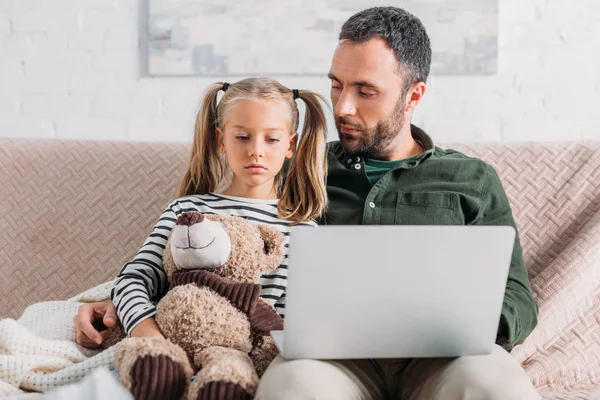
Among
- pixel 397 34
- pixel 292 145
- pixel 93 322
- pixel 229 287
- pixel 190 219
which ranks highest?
pixel 397 34

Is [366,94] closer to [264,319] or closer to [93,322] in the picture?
[264,319]

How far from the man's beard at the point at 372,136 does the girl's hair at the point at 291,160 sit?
53 mm

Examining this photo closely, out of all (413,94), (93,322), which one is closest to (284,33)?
(413,94)

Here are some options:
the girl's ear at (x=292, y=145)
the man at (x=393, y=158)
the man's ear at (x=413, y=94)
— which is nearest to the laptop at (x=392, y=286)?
the man at (x=393, y=158)

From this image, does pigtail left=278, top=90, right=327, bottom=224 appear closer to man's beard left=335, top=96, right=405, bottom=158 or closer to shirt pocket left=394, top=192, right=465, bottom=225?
→ man's beard left=335, top=96, right=405, bottom=158

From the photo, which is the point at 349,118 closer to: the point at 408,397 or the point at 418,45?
the point at 418,45

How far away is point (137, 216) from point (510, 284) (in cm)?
83

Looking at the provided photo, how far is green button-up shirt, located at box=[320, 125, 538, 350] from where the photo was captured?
58.8 inches

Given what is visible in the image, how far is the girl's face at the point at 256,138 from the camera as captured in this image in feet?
4.50

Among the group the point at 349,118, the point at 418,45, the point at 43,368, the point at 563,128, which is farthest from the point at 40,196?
the point at 563,128

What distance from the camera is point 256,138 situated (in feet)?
4.50

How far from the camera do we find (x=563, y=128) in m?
2.28

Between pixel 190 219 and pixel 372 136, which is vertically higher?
pixel 372 136

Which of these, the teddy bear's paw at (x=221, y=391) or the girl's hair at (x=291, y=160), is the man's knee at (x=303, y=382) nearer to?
the teddy bear's paw at (x=221, y=391)
